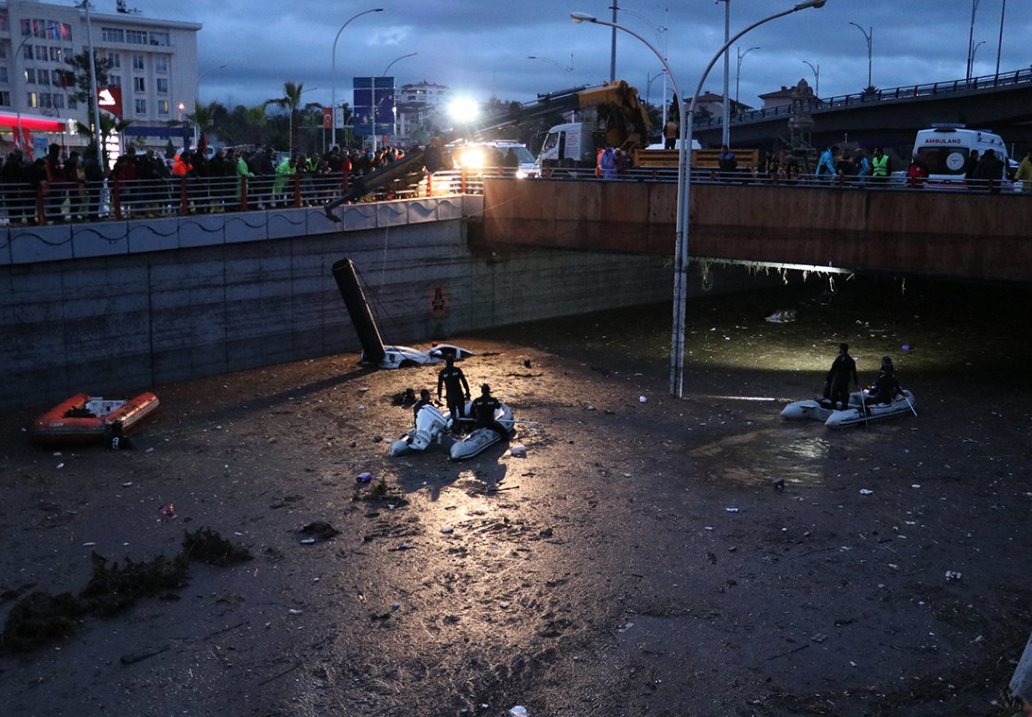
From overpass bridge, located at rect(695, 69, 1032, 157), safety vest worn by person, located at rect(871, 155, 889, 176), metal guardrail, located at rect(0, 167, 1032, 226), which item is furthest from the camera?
overpass bridge, located at rect(695, 69, 1032, 157)

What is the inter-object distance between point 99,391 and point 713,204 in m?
15.1

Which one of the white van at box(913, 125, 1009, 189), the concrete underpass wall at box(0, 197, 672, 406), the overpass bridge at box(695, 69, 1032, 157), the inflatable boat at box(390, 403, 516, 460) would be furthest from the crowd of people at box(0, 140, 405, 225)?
the overpass bridge at box(695, 69, 1032, 157)

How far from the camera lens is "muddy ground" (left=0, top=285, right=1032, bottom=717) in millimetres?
8734

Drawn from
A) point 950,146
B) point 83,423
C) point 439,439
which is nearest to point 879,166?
point 950,146

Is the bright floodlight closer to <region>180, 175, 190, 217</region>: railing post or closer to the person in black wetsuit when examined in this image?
<region>180, 175, 190, 217</region>: railing post

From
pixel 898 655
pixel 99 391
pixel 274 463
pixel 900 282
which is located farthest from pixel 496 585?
pixel 900 282

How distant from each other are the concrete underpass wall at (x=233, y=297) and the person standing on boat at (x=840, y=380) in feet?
42.3

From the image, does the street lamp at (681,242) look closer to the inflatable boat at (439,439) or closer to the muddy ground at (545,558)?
the muddy ground at (545,558)

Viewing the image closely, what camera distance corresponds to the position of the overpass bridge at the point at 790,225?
20484 millimetres

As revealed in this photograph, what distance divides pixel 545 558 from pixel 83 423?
9092 mm

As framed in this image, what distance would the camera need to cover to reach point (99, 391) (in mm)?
19984

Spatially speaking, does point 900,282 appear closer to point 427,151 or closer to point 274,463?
point 427,151

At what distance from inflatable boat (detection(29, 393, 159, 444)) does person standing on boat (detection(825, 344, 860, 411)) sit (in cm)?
1298

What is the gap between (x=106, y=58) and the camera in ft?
244
